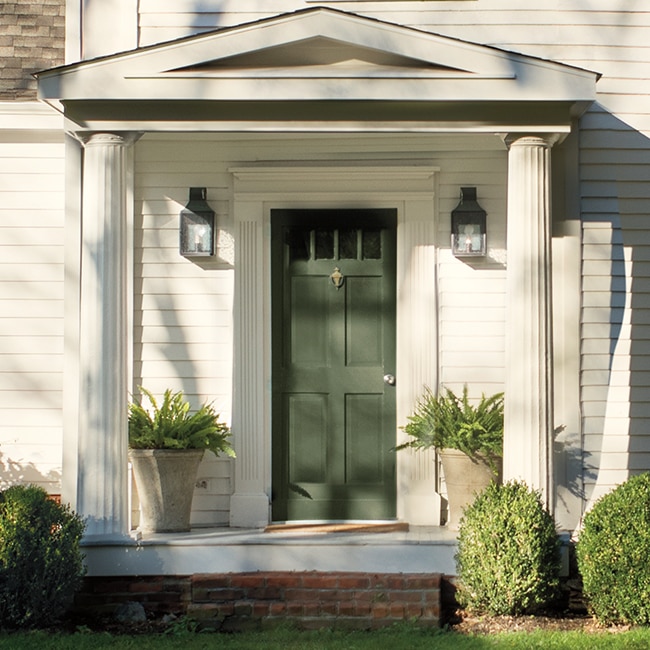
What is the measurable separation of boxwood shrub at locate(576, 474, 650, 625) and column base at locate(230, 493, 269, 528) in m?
2.39

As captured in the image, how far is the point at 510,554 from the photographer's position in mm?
6500

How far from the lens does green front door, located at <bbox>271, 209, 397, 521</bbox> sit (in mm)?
8234

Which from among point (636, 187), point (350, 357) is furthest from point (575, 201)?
point (350, 357)

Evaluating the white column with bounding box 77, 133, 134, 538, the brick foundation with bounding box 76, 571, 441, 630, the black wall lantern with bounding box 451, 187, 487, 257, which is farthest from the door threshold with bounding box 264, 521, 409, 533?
the black wall lantern with bounding box 451, 187, 487, 257

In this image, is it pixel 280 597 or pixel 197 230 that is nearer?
pixel 280 597

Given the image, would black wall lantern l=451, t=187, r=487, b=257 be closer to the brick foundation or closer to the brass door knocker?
the brass door knocker

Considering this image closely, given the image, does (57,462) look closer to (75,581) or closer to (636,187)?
(75,581)

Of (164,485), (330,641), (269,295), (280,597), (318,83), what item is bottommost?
(330,641)

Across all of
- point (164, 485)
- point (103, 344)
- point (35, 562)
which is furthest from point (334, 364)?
point (35, 562)

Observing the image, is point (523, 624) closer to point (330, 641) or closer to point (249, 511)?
point (330, 641)

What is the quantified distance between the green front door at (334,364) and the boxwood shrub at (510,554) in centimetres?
164

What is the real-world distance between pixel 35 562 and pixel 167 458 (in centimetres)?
137

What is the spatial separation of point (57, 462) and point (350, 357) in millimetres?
2271

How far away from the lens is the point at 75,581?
21.6ft
